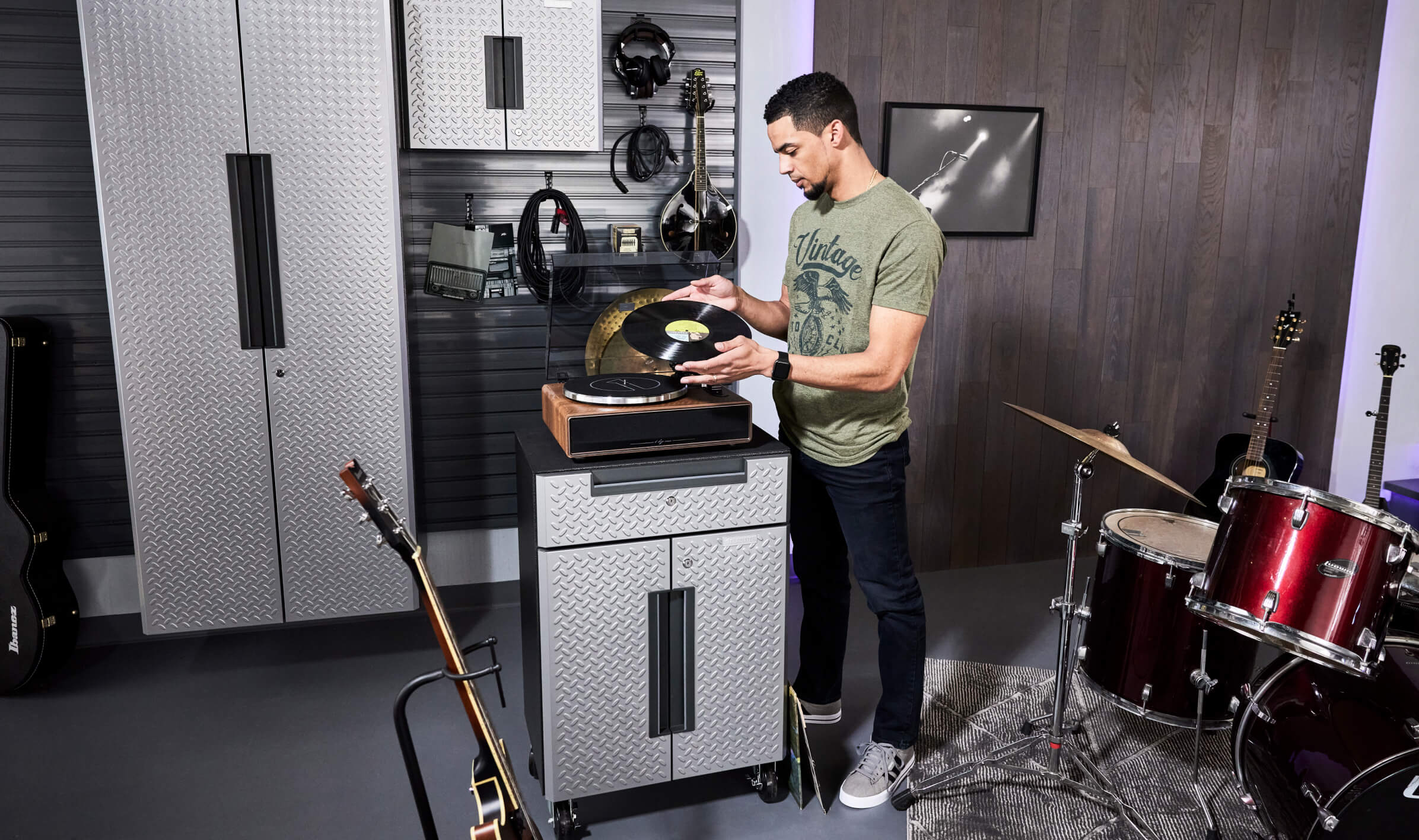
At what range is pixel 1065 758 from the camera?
2.39 metres

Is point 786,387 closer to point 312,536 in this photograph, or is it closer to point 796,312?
point 796,312

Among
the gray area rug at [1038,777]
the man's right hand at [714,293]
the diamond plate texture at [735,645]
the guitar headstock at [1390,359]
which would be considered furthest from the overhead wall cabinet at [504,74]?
the guitar headstock at [1390,359]

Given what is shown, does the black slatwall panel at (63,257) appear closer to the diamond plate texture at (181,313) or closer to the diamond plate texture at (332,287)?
the diamond plate texture at (181,313)

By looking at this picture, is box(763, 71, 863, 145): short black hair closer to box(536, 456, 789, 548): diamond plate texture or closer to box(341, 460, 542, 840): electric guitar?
box(536, 456, 789, 548): diamond plate texture

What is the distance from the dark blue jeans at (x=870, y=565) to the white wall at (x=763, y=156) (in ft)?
2.57

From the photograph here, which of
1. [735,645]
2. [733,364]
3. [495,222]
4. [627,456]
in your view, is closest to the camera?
[733,364]

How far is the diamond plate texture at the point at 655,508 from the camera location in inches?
76.9

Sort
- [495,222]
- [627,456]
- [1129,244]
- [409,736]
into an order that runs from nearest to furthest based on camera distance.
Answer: [409,736] → [627,456] → [495,222] → [1129,244]

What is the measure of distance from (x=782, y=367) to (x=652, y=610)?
1.97 feet

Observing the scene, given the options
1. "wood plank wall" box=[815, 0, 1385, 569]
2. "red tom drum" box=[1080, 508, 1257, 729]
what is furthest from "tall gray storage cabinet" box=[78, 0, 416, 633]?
"red tom drum" box=[1080, 508, 1257, 729]

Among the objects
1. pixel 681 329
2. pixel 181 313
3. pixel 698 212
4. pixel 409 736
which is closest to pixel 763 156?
pixel 698 212

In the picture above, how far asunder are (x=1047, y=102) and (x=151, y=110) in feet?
9.31

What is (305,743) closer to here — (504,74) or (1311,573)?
(504,74)

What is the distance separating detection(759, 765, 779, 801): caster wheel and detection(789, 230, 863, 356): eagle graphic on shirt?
999 mm
